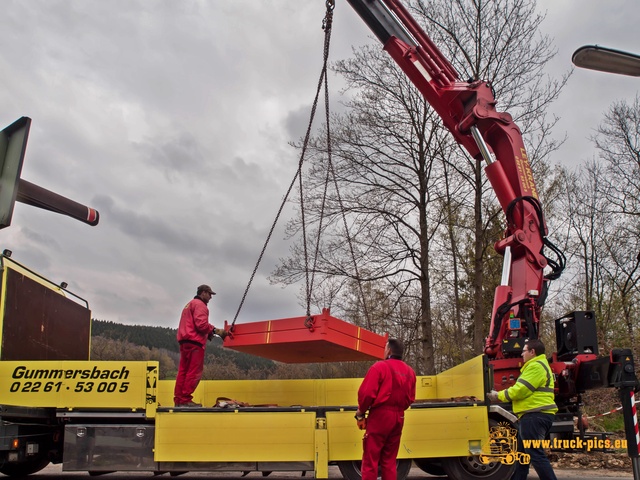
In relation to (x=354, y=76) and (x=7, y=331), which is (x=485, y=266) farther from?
(x=7, y=331)

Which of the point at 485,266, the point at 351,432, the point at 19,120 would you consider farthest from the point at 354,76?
the point at 19,120

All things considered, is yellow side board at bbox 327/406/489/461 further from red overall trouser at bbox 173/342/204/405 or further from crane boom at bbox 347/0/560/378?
red overall trouser at bbox 173/342/204/405

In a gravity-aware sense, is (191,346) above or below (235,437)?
above

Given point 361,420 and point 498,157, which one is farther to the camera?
point 498,157

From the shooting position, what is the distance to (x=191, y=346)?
8047 mm

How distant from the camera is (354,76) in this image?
18250 mm

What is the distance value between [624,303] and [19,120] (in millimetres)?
26417

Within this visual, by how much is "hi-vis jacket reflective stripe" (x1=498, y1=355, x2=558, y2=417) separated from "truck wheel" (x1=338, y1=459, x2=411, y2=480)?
5.91ft

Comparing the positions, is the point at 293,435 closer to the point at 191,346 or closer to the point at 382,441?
the point at 382,441

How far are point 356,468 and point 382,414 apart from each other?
1860 millimetres

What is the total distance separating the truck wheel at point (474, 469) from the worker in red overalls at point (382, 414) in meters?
1.86

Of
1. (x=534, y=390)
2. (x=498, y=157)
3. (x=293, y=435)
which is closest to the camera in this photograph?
(x=534, y=390)

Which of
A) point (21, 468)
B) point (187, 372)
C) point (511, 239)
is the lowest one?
point (21, 468)

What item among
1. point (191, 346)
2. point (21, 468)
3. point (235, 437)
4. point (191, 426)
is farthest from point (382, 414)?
point (21, 468)
